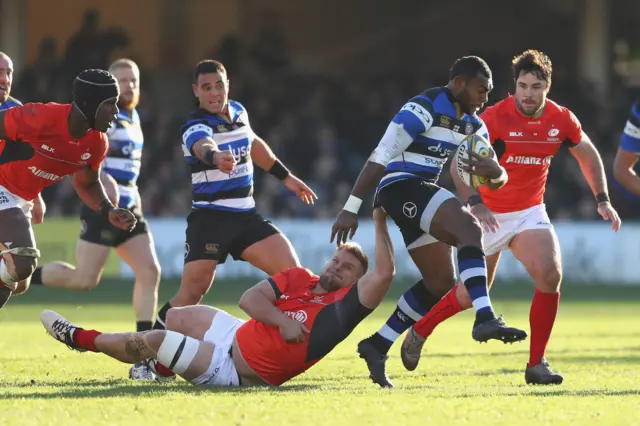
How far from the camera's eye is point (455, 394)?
7.87 m

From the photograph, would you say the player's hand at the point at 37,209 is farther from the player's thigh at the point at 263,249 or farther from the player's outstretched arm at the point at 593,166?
the player's outstretched arm at the point at 593,166

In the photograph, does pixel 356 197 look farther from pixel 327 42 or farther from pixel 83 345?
pixel 327 42

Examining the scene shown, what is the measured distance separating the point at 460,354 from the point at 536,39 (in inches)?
797

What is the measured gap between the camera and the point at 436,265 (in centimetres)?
877

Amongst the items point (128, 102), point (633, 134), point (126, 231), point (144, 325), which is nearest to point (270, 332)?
point (144, 325)

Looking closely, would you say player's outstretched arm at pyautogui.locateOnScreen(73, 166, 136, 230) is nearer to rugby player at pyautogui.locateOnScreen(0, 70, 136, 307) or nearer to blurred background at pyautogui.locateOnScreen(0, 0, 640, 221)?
rugby player at pyautogui.locateOnScreen(0, 70, 136, 307)

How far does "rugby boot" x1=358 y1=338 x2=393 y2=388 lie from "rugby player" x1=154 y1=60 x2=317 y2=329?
1.08 meters

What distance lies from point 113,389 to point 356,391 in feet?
4.95

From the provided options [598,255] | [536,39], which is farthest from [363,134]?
[536,39]

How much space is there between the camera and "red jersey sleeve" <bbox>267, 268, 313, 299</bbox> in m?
8.05

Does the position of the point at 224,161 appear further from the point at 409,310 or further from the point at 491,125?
the point at 491,125

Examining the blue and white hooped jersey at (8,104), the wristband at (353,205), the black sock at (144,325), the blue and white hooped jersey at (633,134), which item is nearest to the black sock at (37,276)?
the black sock at (144,325)

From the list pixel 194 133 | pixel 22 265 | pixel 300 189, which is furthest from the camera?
pixel 300 189

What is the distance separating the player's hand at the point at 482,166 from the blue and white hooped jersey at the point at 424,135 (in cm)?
23
